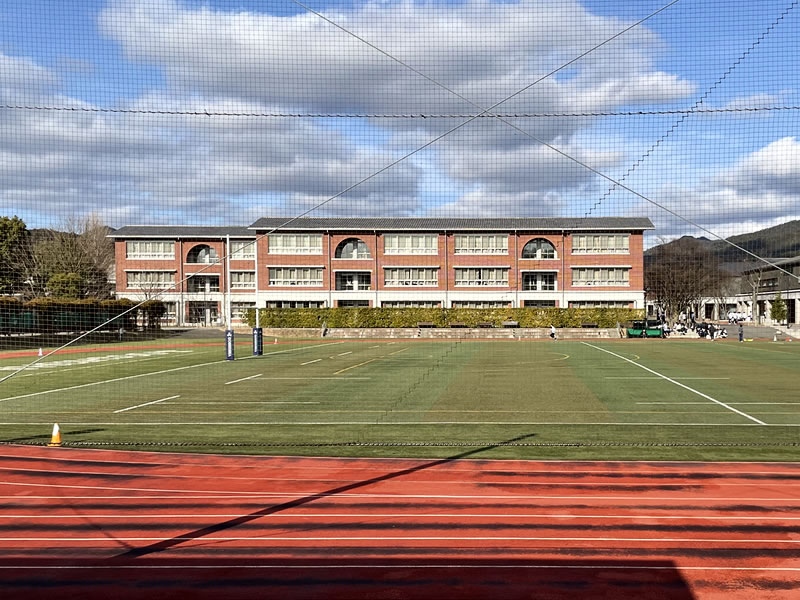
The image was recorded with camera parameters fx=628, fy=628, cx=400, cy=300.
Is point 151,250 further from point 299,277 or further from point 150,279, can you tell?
point 299,277

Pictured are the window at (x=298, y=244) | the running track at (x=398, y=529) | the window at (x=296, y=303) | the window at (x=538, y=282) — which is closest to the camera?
the running track at (x=398, y=529)

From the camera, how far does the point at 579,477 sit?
9047 mm

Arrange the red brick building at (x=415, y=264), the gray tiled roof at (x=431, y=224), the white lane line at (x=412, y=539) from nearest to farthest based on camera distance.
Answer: the white lane line at (x=412, y=539)
the gray tiled roof at (x=431, y=224)
the red brick building at (x=415, y=264)

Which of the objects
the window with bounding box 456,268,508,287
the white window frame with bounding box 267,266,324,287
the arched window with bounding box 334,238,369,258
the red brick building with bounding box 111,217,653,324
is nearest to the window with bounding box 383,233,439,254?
the red brick building with bounding box 111,217,653,324

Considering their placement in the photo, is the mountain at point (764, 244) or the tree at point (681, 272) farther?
the tree at point (681, 272)

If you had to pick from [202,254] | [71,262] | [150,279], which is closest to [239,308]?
[202,254]

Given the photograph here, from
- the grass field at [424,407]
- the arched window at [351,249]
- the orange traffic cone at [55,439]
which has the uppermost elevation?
the arched window at [351,249]

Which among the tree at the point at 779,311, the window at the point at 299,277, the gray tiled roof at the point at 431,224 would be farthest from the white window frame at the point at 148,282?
the tree at the point at 779,311

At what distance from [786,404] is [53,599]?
1641 cm

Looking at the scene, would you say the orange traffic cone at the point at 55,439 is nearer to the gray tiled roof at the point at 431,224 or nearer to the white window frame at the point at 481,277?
the gray tiled roof at the point at 431,224

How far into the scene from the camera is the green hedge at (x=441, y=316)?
56.6m

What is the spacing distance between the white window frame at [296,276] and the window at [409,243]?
7.29 meters

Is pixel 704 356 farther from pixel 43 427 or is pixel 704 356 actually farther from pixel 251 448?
pixel 43 427

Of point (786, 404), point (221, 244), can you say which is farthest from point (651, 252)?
point (221, 244)
